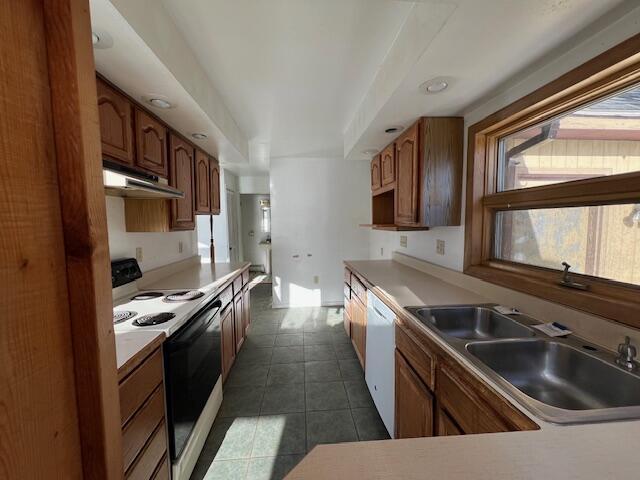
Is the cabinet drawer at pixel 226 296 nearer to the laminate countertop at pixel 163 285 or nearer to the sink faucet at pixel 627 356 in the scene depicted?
the laminate countertop at pixel 163 285

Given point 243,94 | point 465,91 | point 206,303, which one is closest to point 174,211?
point 206,303

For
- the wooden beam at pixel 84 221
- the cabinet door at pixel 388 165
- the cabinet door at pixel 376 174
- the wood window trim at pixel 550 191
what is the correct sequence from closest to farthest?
the wooden beam at pixel 84 221 → the wood window trim at pixel 550 191 → the cabinet door at pixel 388 165 → the cabinet door at pixel 376 174

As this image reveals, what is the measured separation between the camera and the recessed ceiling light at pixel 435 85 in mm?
1375

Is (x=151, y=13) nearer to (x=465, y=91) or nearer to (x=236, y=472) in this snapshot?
(x=465, y=91)

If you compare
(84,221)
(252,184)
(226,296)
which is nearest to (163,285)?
(226,296)

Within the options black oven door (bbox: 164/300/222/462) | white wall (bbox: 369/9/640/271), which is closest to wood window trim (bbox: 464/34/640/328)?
white wall (bbox: 369/9/640/271)

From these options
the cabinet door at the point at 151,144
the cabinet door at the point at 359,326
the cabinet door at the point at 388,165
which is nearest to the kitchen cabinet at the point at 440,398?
the cabinet door at the point at 359,326

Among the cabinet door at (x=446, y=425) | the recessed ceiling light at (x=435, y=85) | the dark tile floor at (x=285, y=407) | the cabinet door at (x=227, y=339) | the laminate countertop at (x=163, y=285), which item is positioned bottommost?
the dark tile floor at (x=285, y=407)

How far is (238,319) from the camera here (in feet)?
8.71

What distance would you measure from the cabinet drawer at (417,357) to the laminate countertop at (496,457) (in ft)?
1.74

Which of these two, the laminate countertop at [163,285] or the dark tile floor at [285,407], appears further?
the dark tile floor at [285,407]

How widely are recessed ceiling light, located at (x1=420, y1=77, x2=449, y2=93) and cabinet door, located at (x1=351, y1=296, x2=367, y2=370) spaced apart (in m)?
1.58

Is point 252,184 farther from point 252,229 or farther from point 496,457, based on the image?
point 496,457

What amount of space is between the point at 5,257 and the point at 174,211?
176 cm
